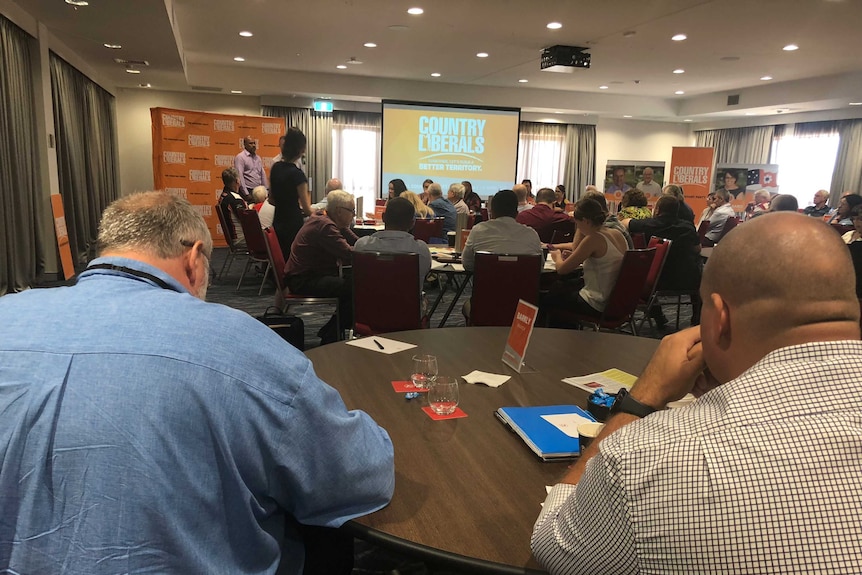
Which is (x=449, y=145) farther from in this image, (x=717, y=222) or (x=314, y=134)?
(x=717, y=222)

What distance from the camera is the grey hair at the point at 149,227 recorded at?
3.52 ft

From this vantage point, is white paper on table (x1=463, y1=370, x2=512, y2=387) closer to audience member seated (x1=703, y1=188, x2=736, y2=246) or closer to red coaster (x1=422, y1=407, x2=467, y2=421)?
red coaster (x1=422, y1=407, x2=467, y2=421)

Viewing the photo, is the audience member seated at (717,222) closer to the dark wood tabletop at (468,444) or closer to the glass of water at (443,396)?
the dark wood tabletop at (468,444)

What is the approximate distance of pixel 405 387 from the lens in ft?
5.62

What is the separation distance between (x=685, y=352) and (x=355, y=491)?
26.8 inches

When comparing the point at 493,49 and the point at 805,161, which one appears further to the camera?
the point at 805,161

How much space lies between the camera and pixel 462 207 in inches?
304

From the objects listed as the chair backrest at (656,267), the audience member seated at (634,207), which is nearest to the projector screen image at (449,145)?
the audience member seated at (634,207)

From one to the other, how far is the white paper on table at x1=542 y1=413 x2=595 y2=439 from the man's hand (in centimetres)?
29

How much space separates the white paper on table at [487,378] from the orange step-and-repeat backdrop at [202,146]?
9579 millimetres

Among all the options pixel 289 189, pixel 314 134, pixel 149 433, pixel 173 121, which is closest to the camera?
pixel 149 433

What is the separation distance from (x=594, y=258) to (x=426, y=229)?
8.88ft

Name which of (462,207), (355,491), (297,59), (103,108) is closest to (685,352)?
(355,491)

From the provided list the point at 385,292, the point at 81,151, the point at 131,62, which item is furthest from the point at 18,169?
the point at 385,292
